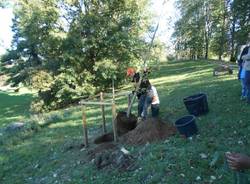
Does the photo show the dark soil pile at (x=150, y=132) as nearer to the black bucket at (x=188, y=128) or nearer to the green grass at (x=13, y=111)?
the black bucket at (x=188, y=128)

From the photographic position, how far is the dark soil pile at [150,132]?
774 centimetres

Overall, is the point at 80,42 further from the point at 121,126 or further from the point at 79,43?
the point at 121,126

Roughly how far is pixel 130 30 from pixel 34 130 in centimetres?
1331

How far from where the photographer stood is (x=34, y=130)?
43.1ft

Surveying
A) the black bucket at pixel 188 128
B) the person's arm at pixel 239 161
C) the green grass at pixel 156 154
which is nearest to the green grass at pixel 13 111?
the green grass at pixel 156 154

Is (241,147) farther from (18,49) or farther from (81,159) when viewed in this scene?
(18,49)

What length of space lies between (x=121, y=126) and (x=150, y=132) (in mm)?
1401

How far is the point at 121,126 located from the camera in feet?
29.7

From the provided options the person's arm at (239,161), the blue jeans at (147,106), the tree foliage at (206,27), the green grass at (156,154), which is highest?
the tree foliage at (206,27)

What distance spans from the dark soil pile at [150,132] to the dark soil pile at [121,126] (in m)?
0.82

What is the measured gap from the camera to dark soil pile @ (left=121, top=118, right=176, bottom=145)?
7.74 metres

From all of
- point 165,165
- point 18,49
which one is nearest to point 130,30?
point 18,49

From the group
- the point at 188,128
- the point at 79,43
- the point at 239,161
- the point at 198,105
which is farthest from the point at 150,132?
the point at 79,43

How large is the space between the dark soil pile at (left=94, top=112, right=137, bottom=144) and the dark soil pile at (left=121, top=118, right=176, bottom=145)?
2.68 feet
